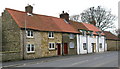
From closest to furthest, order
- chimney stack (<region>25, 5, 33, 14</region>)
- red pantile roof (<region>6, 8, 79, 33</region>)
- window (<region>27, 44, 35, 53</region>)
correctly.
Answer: window (<region>27, 44, 35, 53</region>) < red pantile roof (<region>6, 8, 79, 33</region>) < chimney stack (<region>25, 5, 33, 14</region>)

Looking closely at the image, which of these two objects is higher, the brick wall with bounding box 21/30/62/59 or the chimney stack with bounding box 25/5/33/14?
the chimney stack with bounding box 25/5/33/14

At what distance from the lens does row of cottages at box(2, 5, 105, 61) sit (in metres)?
25.5

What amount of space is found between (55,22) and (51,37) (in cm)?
561

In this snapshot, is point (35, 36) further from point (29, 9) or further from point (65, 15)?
point (65, 15)

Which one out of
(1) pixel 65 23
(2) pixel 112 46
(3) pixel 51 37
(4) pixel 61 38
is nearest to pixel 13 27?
(3) pixel 51 37

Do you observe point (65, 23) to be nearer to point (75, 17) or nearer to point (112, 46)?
point (112, 46)

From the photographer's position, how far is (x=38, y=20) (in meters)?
Result: 31.1

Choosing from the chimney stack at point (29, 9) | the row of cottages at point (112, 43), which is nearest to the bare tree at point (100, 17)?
the row of cottages at point (112, 43)

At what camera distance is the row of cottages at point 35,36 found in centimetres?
2547

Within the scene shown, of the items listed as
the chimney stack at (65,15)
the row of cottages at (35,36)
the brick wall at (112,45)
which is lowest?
the brick wall at (112,45)

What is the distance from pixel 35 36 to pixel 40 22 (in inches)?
170

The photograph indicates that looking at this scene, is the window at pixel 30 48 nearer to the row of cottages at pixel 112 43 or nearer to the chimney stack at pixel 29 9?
the chimney stack at pixel 29 9

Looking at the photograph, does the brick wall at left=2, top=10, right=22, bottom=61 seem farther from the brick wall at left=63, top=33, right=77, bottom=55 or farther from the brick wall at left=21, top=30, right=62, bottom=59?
the brick wall at left=63, top=33, right=77, bottom=55

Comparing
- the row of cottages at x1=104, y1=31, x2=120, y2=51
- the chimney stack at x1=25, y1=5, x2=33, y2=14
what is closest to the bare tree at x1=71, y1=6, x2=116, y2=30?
the row of cottages at x1=104, y1=31, x2=120, y2=51
